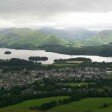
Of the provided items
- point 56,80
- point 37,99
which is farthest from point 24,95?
point 56,80

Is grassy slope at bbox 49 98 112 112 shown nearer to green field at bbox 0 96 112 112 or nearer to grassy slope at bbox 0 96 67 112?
green field at bbox 0 96 112 112

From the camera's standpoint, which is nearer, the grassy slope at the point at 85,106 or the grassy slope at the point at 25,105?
the grassy slope at the point at 25,105

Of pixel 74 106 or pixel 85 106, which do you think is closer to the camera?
pixel 85 106

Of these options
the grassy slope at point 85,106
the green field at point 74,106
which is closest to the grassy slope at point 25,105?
the green field at point 74,106

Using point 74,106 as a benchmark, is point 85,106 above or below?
below

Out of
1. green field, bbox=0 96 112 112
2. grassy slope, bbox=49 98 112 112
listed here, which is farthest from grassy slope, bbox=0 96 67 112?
grassy slope, bbox=49 98 112 112

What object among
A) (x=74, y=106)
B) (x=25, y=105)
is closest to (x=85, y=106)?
(x=74, y=106)

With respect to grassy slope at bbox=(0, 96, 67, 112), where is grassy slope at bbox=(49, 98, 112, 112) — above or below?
below

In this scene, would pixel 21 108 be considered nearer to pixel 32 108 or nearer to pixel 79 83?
pixel 32 108

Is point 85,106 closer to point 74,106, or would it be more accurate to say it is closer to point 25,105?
point 74,106

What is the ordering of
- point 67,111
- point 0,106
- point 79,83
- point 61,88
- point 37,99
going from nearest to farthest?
point 67,111 < point 0,106 < point 37,99 < point 61,88 < point 79,83

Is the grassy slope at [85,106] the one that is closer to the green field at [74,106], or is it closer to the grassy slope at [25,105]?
the green field at [74,106]
